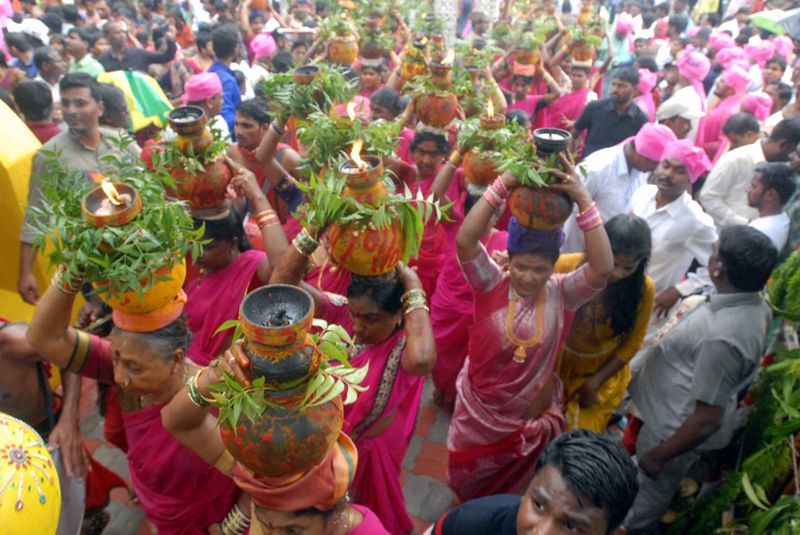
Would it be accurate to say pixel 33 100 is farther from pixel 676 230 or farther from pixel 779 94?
pixel 779 94

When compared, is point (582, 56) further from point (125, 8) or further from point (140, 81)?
point (125, 8)

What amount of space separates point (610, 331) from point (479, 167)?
145 cm

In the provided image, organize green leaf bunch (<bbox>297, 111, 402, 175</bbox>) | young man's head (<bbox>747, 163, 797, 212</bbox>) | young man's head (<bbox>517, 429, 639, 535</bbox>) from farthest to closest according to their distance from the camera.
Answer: young man's head (<bbox>747, 163, 797, 212</bbox>) < green leaf bunch (<bbox>297, 111, 402, 175</bbox>) < young man's head (<bbox>517, 429, 639, 535</bbox>)

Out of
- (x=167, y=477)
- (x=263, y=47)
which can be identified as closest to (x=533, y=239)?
(x=167, y=477)

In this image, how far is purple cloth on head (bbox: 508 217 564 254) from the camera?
10.3 feet

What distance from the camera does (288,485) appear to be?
182 centimetres

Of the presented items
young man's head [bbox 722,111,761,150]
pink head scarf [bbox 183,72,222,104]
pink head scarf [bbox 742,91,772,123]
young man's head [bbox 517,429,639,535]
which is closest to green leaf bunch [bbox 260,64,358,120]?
pink head scarf [bbox 183,72,222,104]

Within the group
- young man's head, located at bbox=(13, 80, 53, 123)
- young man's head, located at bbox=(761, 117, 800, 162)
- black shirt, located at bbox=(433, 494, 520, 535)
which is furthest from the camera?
young man's head, located at bbox=(761, 117, 800, 162)

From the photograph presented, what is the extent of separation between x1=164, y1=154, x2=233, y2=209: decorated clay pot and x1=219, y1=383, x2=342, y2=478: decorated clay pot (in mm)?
1836

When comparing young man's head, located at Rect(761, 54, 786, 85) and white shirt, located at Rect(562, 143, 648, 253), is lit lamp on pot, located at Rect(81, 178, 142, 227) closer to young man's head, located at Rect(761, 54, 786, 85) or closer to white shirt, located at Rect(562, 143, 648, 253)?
white shirt, located at Rect(562, 143, 648, 253)

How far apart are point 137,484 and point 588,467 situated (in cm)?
226

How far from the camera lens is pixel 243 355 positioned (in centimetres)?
173

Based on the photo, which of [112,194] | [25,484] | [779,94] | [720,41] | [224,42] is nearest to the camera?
[25,484]

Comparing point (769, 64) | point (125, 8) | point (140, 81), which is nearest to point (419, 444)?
point (140, 81)
